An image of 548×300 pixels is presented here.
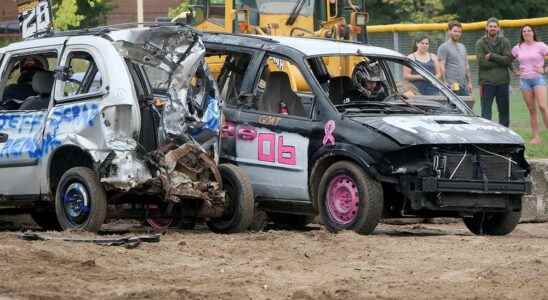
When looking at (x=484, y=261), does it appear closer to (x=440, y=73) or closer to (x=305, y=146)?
(x=305, y=146)

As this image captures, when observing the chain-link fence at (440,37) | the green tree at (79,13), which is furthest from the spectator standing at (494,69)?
the green tree at (79,13)

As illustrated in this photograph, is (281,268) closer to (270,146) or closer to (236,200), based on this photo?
(236,200)

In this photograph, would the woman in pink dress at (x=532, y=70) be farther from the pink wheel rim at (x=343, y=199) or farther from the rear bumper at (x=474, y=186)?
the pink wheel rim at (x=343, y=199)

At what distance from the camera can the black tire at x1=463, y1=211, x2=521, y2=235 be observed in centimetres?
1386

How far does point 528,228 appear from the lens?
15602 mm

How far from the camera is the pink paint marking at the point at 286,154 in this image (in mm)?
13695

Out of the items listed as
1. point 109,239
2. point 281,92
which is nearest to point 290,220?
point 281,92

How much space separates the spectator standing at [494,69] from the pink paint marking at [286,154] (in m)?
7.51

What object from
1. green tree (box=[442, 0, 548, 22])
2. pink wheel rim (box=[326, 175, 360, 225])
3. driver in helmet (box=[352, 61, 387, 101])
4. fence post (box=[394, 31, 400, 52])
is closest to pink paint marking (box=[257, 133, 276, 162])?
pink wheel rim (box=[326, 175, 360, 225])

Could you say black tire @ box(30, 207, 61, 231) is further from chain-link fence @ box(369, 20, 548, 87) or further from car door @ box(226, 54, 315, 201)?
chain-link fence @ box(369, 20, 548, 87)

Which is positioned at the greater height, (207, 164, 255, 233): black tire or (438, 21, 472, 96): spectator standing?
(438, 21, 472, 96): spectator standing

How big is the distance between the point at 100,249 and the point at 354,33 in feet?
34.2

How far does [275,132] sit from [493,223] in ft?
7.27

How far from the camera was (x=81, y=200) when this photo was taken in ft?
41.9
